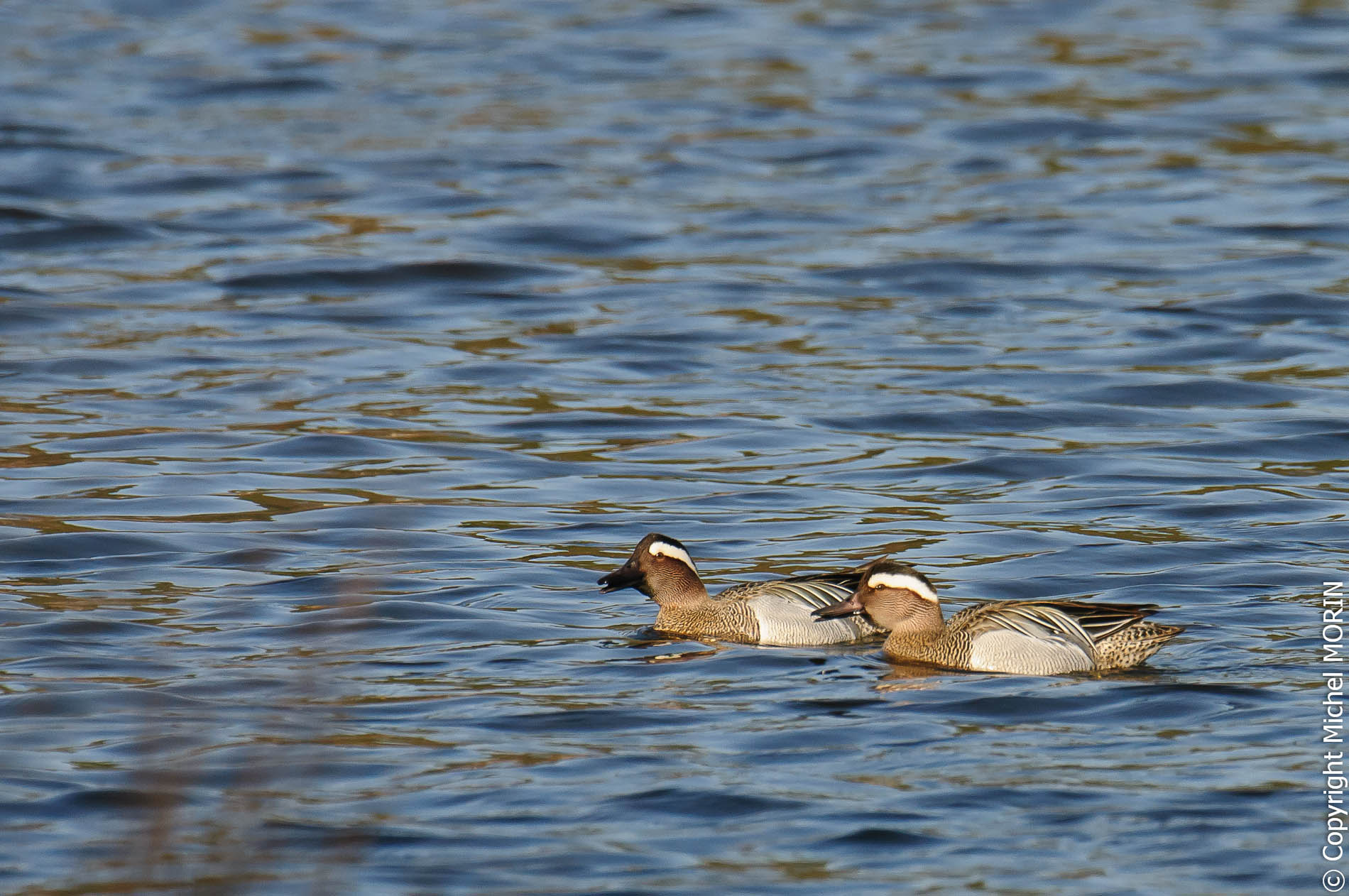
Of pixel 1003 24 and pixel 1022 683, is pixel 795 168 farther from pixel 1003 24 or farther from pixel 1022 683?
pixel 1022 683

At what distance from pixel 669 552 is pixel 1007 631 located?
1.84 m

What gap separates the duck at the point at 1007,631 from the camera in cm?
948

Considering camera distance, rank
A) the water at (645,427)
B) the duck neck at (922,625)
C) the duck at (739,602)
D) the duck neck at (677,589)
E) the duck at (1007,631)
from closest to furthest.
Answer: the water at (645,427) → the duck at (1007,631) → the duck neck at (922,625) → the duck at (739,602) → the duck neck at (677,589)

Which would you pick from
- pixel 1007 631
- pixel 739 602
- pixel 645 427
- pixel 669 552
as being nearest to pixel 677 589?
pixel 669 552

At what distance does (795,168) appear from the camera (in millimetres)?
23984

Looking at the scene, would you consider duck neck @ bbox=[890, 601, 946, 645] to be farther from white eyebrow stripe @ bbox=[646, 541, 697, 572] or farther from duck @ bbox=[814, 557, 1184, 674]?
white eyebrow stripe @ bbox=[646, 541, 697, 572]

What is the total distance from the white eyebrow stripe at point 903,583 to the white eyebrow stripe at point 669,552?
1.02m

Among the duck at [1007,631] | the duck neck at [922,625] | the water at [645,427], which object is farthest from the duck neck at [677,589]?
the duck neck at [922,625]

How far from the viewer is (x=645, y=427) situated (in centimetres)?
1531

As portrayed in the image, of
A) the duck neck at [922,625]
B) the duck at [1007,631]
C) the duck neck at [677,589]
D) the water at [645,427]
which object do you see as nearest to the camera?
the water at [645,427]

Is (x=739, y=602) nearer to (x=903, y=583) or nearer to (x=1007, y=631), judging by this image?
(x=903, y=583)

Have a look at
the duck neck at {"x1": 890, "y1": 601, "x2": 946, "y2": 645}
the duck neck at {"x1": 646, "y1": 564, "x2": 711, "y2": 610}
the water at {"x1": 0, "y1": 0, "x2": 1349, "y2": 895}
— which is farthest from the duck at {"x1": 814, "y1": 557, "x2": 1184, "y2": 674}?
the duck neck at {"x1": 646, "y1": 564, "x2": 711, "y2": 610}

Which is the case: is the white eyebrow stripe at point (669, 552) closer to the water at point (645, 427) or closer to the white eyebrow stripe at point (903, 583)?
the water at point (645, 427)

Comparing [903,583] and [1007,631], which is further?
[903,583]
